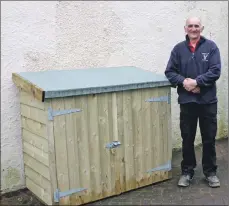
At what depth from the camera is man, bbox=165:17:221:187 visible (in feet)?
14.3

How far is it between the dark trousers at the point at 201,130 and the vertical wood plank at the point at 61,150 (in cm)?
150

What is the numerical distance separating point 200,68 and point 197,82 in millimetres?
212

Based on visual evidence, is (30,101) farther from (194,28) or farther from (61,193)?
(194,28)

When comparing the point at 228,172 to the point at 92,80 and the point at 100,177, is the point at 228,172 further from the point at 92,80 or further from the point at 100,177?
the point at 92,80

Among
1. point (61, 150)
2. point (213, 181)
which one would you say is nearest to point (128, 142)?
point (61, 150)

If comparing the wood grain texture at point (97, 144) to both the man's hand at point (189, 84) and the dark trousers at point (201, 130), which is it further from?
the man's hand at point (189, 84)

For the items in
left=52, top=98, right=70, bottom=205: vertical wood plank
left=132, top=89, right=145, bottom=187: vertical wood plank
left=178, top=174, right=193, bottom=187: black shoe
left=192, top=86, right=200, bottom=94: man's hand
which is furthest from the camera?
left=178, top=174, right=193, bottom=187: black shoe

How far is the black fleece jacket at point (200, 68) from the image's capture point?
4332mm

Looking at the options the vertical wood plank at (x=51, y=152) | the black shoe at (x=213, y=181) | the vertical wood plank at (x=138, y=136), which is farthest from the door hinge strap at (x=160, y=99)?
the vertical wood plank at (x=51, y=152)

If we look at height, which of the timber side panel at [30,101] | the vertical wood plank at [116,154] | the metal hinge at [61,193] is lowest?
the metal hinge at [61,193]

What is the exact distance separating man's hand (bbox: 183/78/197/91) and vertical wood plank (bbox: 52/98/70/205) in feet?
4.64

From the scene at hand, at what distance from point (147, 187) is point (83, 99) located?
1.47 m

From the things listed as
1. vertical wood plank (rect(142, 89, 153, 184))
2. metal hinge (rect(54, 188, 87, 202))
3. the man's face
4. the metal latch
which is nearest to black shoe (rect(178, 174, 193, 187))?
vertical wood plank (rect(142, 89, 153, 184))

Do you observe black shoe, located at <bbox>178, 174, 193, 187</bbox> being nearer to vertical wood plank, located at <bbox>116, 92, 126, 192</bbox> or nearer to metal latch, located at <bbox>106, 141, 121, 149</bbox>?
vertical wood plank, located at <bbox>116, 92, 126, 192</bbox>
